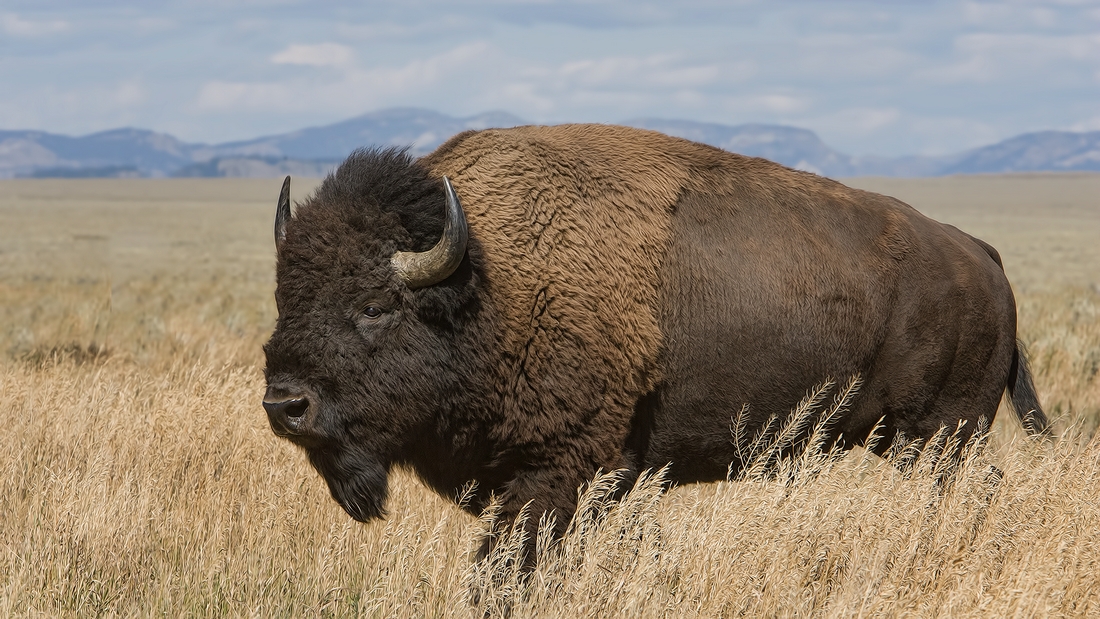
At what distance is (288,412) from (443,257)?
0.90 m

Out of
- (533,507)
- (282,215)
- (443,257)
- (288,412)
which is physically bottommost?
(533,507)

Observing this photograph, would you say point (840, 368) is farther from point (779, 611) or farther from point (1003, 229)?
point (1003, 229)

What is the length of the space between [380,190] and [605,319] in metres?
1.14

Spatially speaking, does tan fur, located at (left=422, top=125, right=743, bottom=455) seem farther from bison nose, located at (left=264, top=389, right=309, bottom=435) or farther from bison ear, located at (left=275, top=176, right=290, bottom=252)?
bison nose, located at (left=264, top=389, right=309, bottom=435)

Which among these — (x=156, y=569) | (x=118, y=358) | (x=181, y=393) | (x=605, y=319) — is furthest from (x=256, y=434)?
(x=118, y=358)

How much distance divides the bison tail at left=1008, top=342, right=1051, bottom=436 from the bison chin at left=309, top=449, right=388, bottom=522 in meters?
3.69

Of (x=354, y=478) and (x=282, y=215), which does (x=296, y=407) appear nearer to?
(x=354, y=478)

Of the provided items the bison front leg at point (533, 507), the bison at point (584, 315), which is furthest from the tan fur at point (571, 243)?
the bison front leg at point (533, 507)

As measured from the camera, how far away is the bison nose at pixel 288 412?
4094 mm

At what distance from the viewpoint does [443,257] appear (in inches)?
163

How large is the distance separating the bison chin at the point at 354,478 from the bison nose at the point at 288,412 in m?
0.26

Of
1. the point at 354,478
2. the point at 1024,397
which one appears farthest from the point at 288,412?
the point at 1024,397

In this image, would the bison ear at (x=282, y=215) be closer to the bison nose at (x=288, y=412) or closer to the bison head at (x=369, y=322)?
the bison head at (x=369, y=322)

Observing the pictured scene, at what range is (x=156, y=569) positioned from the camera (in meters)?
4.33
